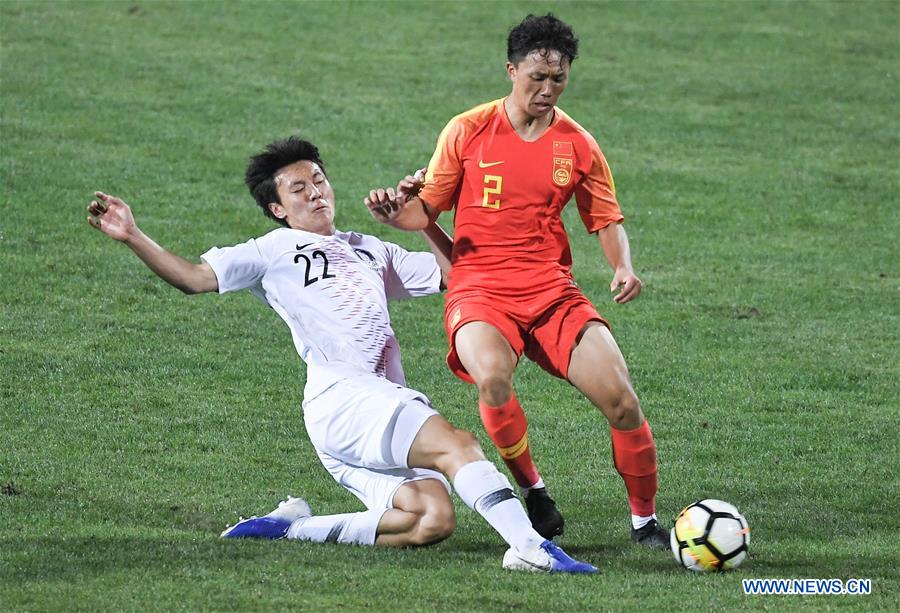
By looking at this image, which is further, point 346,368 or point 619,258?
point 619,258

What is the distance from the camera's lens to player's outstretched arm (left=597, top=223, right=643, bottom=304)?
7375 millimetres

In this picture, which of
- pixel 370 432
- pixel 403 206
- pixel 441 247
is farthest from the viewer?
pixel 441 247

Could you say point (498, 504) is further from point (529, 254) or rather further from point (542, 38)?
point (542, 38)

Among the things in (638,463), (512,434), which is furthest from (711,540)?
(512,434)

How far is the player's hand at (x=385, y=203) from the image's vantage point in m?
7.14

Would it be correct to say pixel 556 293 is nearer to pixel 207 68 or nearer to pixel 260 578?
pixel 260 578

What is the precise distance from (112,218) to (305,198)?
123cm

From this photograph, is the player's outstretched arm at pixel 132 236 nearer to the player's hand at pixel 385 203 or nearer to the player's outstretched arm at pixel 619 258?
the player's hand at pixel 385 203

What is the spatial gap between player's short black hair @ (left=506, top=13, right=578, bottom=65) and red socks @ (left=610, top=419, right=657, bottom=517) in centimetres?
184

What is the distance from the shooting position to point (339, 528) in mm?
7246

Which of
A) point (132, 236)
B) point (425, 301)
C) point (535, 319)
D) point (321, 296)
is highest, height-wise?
point (132, 236)

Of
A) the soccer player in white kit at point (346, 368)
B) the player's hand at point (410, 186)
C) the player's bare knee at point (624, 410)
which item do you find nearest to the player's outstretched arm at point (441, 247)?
the soccer player in white kit at point (346, 368)

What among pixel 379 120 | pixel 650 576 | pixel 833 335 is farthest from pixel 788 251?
pixel 650 576

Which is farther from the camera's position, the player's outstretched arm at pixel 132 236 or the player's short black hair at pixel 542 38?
the player's short black hair at pixel 542 38
